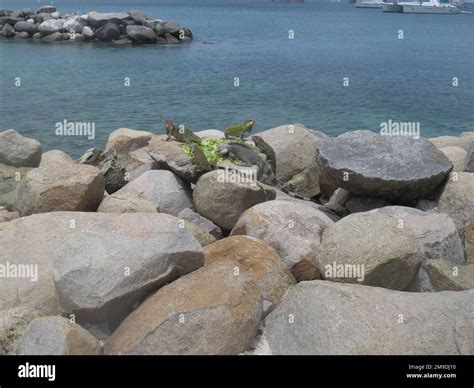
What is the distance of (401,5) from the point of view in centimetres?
12081

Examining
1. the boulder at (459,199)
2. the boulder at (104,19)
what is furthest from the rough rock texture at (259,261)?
the boulder at (104,19)

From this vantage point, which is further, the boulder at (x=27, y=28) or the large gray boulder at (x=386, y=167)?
the boulder at (x=27, y=28)

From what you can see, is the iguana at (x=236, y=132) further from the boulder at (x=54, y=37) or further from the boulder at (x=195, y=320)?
the boulder at (x=54, y=37)

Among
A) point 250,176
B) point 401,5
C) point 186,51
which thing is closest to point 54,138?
point 250,176

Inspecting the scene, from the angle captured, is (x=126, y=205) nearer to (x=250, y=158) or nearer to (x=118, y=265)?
(x=118, y=265)

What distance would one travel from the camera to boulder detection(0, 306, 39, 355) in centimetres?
514

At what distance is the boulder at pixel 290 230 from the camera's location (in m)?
6.72

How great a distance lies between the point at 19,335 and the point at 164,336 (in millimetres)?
1358

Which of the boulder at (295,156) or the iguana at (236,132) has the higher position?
the iguana at (236,132)

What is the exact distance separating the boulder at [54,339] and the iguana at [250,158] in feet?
15.7

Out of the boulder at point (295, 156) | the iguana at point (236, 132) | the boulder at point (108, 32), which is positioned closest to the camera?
the boulder at point (295, 156)

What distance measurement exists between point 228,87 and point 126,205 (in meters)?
20.5

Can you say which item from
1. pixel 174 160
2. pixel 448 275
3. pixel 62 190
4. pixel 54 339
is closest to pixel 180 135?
pixel 174 160

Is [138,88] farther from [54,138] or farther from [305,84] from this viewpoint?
[54,138]
